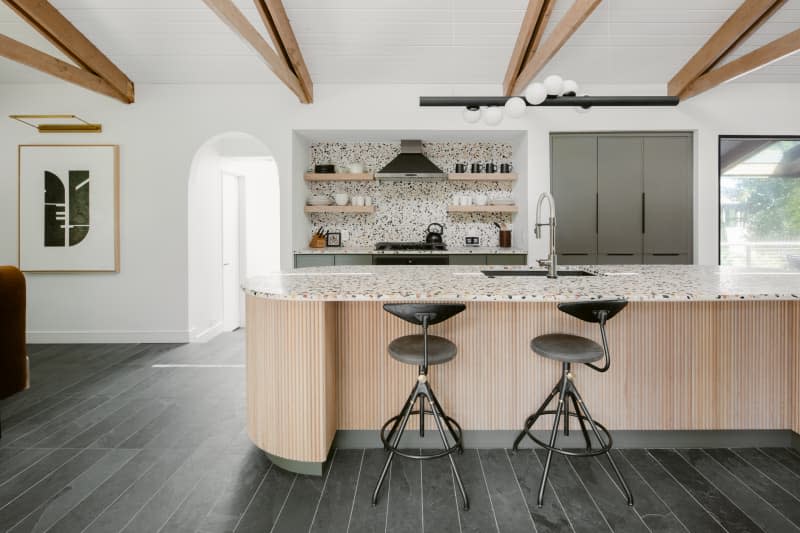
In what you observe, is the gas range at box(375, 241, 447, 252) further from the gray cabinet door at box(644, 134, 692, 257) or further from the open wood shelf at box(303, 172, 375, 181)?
the gray cabinet door at box(644, 134, 692, 257)

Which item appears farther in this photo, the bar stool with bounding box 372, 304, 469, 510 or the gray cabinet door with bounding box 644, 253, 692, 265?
the gray cabinet door with bounding box 644, 253, 692, 265

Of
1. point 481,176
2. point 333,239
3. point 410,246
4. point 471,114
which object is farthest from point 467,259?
point 471,114

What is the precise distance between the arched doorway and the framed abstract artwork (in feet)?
2.69

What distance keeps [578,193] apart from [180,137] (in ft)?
14.4

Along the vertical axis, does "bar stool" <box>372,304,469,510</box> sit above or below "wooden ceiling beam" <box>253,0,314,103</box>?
below

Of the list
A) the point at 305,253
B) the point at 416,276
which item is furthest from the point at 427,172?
the point at 416,276

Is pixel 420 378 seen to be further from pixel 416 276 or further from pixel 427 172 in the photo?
pixel 427 172

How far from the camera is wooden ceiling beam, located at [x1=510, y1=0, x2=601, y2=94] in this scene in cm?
300

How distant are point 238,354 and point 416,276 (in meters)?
2.57

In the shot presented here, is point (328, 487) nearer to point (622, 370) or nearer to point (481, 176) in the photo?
point (622, 370)

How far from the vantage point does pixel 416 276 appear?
7.41 feet

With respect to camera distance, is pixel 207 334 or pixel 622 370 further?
pixel 207 334

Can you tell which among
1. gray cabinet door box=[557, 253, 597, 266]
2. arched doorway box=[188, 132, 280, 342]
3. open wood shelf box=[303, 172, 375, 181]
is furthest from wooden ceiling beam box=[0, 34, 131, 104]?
gray cabinet door box=[557, 253, 597, 266]

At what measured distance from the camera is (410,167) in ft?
15.2
